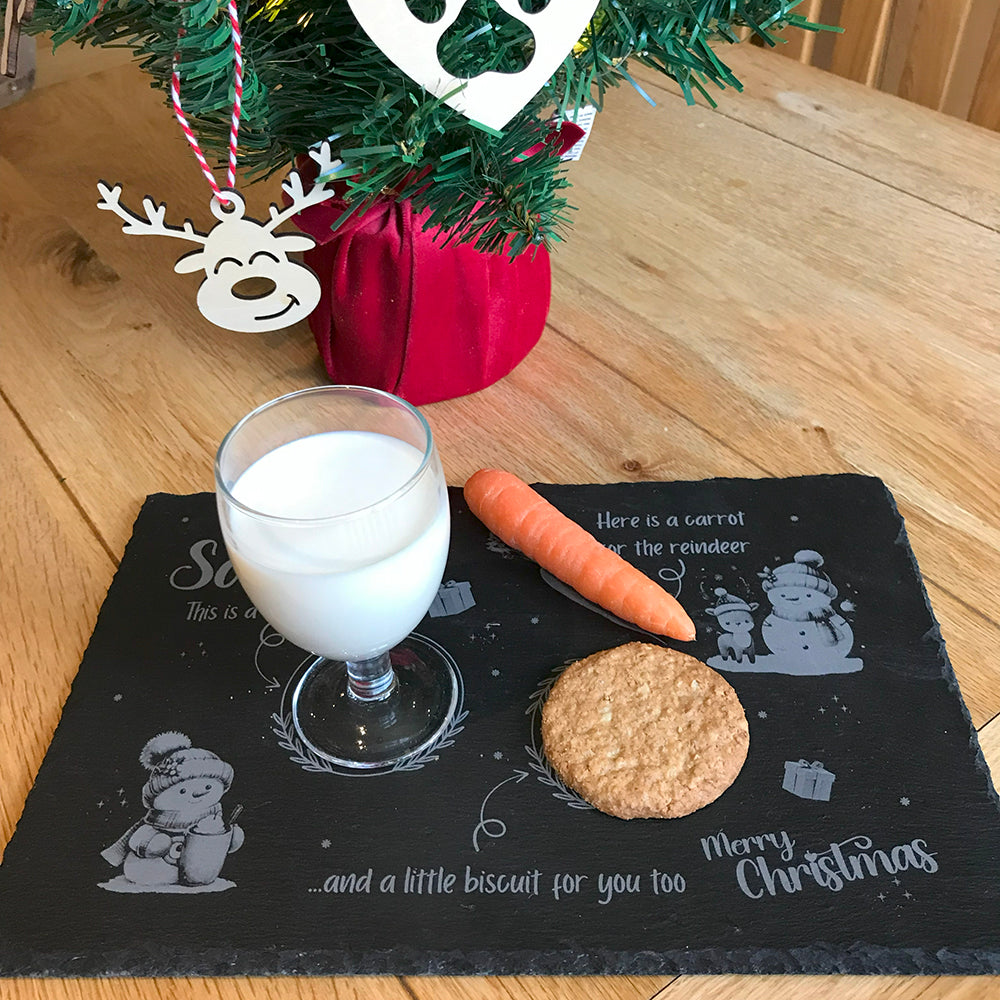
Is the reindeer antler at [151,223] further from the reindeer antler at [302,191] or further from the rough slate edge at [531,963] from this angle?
the rough slate edge at [531,963]

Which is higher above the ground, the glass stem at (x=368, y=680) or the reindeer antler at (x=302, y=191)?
the reindeer antler at (x=302, y=191)

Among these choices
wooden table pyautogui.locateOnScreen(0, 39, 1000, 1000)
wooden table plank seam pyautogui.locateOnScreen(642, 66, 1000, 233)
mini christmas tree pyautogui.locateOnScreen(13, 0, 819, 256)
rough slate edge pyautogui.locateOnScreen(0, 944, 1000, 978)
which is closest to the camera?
rough slate edge pyautogui.locateOnScreen(0, 944, 1000, 978)

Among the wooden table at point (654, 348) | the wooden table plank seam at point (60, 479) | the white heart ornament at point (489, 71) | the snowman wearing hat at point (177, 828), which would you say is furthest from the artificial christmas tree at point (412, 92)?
the snowman wearing hat at point (177, 828)

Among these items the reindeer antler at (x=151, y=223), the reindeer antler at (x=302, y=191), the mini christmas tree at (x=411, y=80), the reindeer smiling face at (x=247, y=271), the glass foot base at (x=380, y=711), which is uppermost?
the mini christmas tree at (x=411, y=80)

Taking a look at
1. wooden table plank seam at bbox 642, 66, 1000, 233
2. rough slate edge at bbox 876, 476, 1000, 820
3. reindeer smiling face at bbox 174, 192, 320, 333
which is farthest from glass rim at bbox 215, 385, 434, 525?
wooden table plank seam at bbox 642, 66, 1000, 233

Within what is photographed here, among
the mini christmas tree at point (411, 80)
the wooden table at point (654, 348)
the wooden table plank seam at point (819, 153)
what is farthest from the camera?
the wooden table plank seam at point (819, 153)

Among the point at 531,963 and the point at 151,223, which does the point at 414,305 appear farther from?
the point at 531,963

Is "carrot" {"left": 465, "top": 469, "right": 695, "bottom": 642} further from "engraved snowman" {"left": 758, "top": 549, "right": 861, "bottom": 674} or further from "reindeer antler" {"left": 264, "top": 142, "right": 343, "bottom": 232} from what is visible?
"reindeer antler" {"left": 264, "top": 142, "right": 343, "bottom": 232}

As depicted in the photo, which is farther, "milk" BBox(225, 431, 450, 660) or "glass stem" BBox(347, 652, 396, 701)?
"glass stem" BBox(347, 652, 396, 701)
